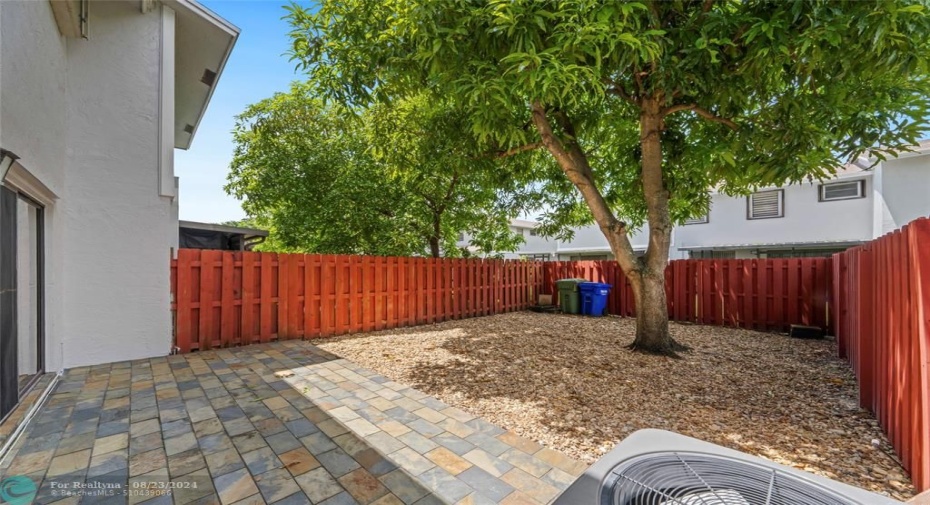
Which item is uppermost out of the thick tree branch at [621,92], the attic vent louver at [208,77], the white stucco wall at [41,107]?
the attic vent louver at [208,77]

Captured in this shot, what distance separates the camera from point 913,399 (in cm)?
209

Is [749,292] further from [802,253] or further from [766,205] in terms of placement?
[802,253]

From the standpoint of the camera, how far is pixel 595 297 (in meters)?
9.48

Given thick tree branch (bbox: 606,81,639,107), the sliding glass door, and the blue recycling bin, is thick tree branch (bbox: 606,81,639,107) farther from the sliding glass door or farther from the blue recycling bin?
the sliding glass door

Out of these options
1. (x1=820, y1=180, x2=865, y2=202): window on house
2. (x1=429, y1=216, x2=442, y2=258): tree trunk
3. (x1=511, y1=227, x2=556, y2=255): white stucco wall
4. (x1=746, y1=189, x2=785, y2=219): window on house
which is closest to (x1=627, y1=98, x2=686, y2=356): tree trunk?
(x1=429, y1=216, x2=442, y2=258): tree trunk

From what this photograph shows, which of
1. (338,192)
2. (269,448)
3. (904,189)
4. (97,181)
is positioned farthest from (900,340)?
(904,189)

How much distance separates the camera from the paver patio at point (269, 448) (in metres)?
2.07

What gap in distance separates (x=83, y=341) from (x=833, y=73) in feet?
29.3

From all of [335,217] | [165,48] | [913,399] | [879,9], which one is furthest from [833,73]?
[335,217]

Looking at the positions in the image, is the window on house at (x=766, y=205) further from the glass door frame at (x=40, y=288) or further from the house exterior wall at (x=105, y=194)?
the glass door frame at (x=40, y=288)

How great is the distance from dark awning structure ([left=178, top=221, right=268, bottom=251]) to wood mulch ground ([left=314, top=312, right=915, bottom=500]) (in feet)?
14.1

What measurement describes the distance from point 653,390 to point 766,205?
13324 mm

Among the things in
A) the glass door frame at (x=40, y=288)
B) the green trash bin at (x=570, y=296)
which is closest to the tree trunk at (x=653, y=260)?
the green trash bin at (x=570, y=296)

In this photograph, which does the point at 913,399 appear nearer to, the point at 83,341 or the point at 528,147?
the point at 528,147
